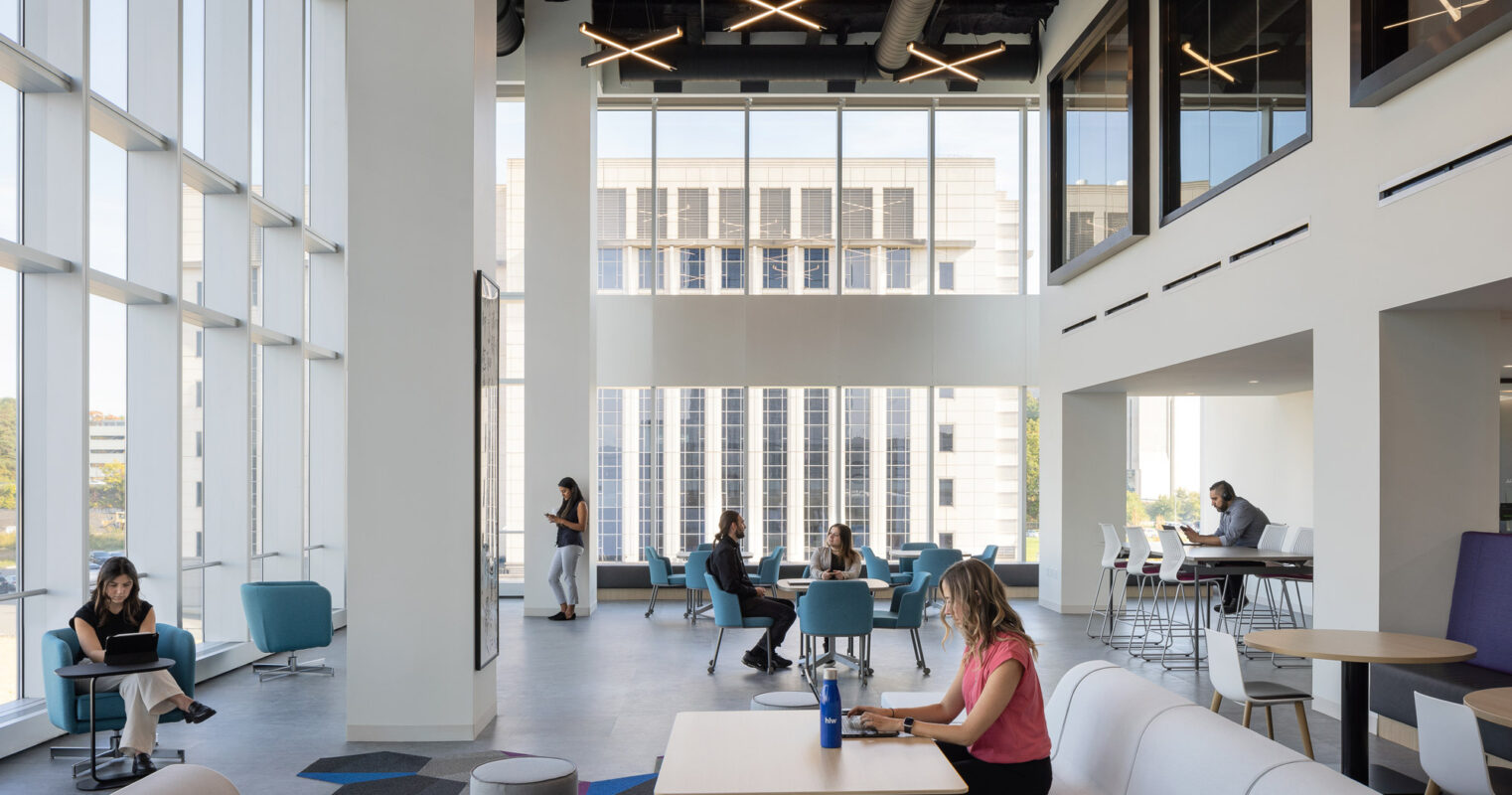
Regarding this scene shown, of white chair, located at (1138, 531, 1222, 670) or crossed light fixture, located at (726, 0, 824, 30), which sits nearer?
white chair, located at (1138, 531, 1222, 670)

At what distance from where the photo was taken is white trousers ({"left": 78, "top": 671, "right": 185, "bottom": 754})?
18.2 ft

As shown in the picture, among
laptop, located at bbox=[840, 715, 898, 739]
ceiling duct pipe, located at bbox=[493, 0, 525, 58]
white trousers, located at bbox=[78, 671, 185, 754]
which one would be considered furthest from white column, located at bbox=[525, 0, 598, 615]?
laptop, located at bbox=[840, 715, 898, 739]

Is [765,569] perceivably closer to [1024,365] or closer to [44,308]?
[1024,365]

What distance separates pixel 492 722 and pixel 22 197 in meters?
4.46

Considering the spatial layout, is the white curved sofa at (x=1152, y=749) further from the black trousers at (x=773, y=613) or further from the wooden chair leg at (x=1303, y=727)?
the black trousers at (x=773, y=613)

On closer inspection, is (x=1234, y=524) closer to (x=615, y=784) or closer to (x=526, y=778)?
(x=615, y=784)

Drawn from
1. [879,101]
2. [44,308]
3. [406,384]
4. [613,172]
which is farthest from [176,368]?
[879,101]

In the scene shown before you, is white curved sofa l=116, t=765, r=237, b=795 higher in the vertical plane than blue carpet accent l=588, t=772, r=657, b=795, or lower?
higher

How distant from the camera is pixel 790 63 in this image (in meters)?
12.9

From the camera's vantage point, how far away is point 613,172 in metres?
14.7

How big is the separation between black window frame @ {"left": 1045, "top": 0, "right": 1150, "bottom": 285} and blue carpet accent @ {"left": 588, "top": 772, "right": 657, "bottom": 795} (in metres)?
6.85

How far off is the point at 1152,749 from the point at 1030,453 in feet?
37.5

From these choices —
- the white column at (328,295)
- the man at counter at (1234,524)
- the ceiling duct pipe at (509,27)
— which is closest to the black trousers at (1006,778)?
the man at counter at (1234,524)

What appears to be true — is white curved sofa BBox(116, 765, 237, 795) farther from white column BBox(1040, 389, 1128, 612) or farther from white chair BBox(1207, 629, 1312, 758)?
white column BBox(1040, 389, 1128, 612)
